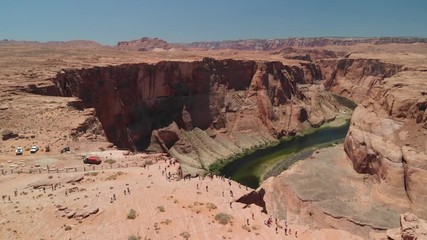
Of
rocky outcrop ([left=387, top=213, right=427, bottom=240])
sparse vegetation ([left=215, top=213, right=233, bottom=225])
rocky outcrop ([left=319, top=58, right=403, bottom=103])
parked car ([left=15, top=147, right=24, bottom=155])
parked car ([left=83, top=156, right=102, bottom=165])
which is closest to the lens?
rocky outcrop ([left=387, top=213, right=427, bottom=240])

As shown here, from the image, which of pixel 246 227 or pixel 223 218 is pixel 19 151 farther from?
pixel 246 227

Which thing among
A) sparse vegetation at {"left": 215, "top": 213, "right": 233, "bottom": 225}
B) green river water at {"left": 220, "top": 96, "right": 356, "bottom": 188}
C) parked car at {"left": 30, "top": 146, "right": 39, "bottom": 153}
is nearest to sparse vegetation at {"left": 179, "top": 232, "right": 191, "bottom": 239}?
sparse vegetation at {"left": 215, "top": 213, "right": 233, "bottom": 225}

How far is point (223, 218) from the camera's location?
26.1 m

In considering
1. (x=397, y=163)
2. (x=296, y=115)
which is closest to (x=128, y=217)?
(x=397, y=163)

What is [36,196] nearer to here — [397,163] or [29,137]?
[29,137]

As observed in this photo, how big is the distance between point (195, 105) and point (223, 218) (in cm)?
6313

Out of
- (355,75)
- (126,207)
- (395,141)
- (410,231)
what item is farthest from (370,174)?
(355,75)

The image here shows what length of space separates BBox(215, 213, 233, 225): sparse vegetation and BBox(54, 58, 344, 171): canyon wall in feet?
131

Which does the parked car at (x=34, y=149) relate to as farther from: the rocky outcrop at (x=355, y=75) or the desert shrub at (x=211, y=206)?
the rocky outcrop at (x=355, y=75)

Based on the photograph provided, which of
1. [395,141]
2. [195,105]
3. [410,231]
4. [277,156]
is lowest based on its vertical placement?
[277,156]

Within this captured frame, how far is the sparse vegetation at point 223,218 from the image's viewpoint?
25.8 meters

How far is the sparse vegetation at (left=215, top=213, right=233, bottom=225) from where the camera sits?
25830mm

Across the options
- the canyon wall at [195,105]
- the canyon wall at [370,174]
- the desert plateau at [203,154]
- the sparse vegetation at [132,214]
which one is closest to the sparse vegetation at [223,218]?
the desert plateau at [203,154]

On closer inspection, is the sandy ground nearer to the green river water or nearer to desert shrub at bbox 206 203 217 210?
desert shrub at bbox 206 203 217 210
